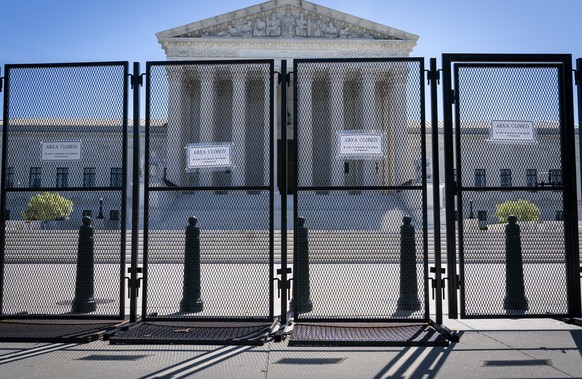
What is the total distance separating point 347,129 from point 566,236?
121 inches

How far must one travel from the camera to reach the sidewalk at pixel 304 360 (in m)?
4.55

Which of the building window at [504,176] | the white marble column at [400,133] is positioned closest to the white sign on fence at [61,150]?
the white marble column at [400,133]

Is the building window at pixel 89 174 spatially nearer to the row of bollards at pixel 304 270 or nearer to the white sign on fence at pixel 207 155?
the row of bollards at pixel 304 270

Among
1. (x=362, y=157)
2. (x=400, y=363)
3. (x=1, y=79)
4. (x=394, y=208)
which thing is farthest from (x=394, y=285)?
(x=1, y=79)

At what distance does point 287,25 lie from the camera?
4638cm

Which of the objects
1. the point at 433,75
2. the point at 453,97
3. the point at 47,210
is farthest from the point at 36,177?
the point at 453,97

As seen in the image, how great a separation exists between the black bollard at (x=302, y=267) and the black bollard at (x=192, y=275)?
4.40ft

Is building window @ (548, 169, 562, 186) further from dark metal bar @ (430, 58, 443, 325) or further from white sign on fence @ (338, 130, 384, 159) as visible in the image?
white sign on fence @ (338, 130, 384, 159)

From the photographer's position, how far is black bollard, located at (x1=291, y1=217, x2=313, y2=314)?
6.73m

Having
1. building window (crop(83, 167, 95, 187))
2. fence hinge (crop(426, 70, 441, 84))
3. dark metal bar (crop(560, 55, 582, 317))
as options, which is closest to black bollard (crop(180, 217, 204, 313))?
building window (crop(83, 167, 95, 187))

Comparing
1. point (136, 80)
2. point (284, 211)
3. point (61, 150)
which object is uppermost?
point (136, 80)

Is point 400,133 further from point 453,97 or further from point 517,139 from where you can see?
point 517,139

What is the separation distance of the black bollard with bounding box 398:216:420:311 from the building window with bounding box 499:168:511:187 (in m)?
1.35

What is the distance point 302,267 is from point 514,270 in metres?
2.77
